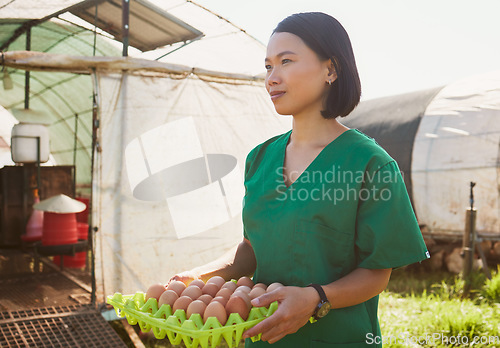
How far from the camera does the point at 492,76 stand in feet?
28.7

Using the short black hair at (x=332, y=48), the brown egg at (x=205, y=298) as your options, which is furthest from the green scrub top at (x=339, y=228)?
the brown egg at (x=205, y=298)

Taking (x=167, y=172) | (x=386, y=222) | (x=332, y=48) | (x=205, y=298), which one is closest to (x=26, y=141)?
(x=167, y=172)

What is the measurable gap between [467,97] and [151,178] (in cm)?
653

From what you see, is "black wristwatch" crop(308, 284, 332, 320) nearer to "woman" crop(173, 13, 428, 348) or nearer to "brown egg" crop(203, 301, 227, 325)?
"woman" crop(173, 13, 428, 348)

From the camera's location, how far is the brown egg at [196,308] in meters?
1.37

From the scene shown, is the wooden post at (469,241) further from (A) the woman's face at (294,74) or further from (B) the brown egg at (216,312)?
(B) the brown egg at (216,312)

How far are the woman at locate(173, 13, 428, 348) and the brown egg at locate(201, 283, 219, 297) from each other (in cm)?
16

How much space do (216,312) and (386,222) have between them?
0.57 meters

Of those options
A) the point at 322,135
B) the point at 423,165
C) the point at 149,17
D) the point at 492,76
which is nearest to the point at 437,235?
the point at 423,165

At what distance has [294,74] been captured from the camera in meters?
1.34

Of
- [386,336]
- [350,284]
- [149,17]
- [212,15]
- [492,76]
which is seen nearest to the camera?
[350,284]

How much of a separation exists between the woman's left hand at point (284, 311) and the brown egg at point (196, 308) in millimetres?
241

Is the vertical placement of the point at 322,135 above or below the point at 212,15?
below

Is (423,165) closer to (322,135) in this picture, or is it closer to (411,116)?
(411,116)
